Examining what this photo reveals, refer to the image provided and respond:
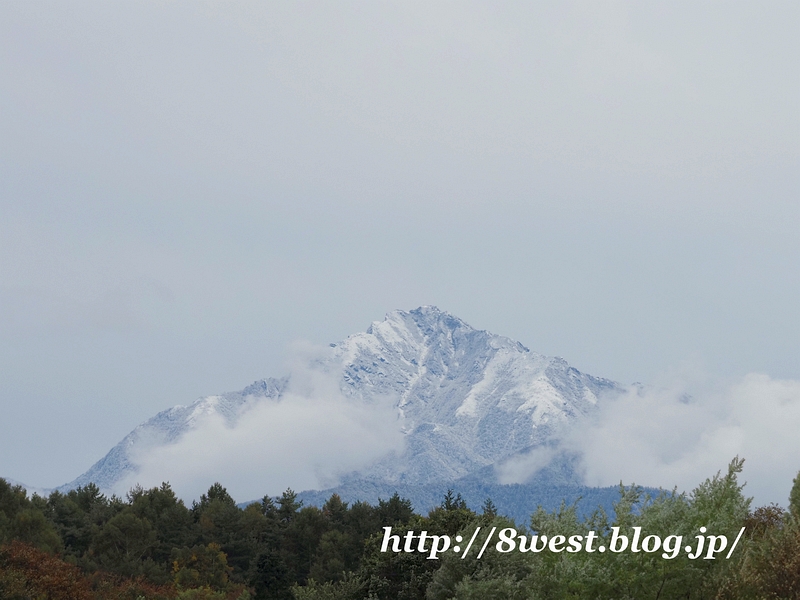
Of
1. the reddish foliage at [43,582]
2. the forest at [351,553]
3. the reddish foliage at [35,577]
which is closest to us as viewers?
the forest at [351,553]

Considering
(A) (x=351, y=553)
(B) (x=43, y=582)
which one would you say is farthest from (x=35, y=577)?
(A) (x=351, y=553)

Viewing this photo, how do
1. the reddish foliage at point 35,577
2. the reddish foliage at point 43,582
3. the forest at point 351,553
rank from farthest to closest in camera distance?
the reddish foliage at point 43,582 < the reddish foliage at point 35,577 < the forest at point 351,553

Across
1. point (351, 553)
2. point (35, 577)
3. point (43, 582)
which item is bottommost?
point (43, 582)

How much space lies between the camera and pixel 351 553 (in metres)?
101

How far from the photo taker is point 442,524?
6175 centimetres

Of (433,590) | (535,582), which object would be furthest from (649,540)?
(433,590)

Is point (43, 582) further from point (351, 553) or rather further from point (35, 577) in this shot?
point (351, 553)

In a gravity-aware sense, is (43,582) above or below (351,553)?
below

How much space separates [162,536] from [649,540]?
275 feet

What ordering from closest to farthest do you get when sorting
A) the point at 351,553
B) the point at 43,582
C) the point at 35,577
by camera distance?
1. the point at 43,582
2. the point at 35,577
3. the point at 351,553

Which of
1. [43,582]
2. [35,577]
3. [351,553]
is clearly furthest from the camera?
[351,553]

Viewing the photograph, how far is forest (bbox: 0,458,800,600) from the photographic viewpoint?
27812mm

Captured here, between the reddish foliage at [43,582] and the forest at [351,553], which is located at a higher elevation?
the forest at [351,553]

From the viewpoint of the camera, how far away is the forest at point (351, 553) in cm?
2781
